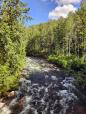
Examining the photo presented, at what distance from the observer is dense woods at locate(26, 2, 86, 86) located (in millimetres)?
52125

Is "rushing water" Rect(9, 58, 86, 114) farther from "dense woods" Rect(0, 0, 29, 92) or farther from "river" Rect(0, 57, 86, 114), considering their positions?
"dense woods" Rect(0, 0, 29, 92)

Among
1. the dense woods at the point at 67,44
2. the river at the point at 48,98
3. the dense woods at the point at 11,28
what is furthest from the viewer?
the dense woods at the point at 67,44

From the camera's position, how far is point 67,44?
88.9 meters

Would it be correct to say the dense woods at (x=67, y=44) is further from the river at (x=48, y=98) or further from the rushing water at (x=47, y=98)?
the rushing water at (x=47, y=98)

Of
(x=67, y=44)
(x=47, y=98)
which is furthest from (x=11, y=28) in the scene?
(x=67, y=44)

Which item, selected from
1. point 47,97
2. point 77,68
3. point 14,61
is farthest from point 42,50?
point 14,61

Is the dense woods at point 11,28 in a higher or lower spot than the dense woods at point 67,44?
higher

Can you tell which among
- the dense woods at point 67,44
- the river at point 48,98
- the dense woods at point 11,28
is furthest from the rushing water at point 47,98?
the dense woods at point 11,28

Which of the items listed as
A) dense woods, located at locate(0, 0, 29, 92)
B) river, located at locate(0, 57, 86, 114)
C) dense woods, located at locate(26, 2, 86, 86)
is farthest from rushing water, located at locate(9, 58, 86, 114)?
dense woods, located at locate(0, 0, 29, 92)

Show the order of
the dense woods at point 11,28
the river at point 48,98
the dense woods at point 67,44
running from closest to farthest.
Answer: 1. the dense woods at point 11,28
2. the river at point 48,98
3. the dense woods at point 67,44

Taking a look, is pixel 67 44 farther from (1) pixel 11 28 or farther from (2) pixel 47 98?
(1) pixel 11 28

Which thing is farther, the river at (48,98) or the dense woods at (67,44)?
the dense woods at (67,44)

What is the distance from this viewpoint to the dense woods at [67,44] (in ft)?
171

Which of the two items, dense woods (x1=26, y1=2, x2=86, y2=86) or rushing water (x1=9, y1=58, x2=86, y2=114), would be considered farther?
dense woods (x1=26, y1=2, x2=86, y2=86)
